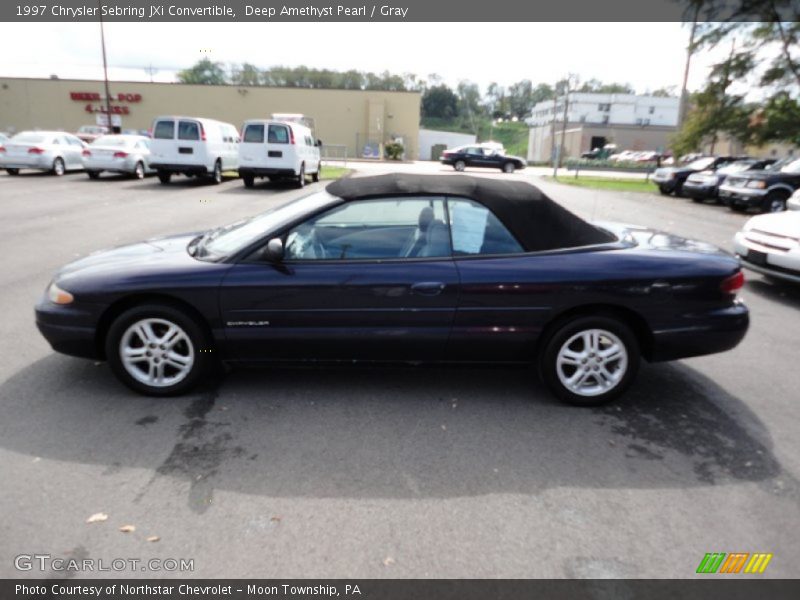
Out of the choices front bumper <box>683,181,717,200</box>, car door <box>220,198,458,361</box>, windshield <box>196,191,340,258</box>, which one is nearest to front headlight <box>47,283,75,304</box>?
windshield <box>196,191,340,258</box>

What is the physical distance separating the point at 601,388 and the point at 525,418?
0.60 meters

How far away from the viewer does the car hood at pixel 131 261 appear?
4.04 m

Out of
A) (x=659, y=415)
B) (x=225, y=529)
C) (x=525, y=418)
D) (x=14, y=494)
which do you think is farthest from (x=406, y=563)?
(x=659, y=415)

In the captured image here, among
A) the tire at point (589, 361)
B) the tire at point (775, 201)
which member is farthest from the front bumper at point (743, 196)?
the tire at point (589, 361)

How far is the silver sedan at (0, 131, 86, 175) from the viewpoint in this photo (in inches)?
807

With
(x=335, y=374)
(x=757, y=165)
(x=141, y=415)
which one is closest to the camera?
(x=141, y=415)

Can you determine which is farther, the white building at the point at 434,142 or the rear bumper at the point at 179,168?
the white building at the point at 434,142

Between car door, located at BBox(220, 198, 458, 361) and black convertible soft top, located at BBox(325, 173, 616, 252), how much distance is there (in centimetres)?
21

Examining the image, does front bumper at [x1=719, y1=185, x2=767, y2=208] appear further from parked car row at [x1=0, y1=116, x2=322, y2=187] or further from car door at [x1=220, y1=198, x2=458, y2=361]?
car door at [x1=220, y1=198, x2=458, y2=361]

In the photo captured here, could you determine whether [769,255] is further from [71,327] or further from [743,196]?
[743,196]

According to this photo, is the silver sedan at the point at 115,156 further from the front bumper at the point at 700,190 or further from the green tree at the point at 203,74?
the green tree at the point at 203,74

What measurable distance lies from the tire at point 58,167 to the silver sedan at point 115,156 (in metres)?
1.39

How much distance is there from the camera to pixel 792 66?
2400cm

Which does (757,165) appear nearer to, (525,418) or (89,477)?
(525,418)
